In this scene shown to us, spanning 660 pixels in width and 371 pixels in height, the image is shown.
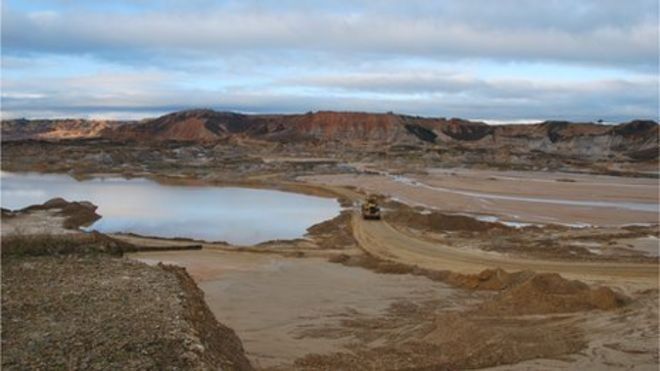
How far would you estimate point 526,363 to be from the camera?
41.0 feet

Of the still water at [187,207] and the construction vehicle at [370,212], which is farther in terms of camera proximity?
the construction vehicle at [370,212]

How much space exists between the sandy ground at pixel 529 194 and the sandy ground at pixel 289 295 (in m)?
17.4

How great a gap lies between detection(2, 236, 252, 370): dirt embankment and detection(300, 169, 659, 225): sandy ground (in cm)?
2702

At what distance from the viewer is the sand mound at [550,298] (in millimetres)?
16328

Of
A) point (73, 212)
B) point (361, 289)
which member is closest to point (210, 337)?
point (361, 289)

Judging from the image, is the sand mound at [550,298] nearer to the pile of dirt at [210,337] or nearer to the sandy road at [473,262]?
the sandy road at [473,262]

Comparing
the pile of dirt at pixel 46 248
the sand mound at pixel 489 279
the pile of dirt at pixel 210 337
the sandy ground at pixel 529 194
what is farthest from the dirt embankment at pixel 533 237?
the pile of dirt at pixel 210 337

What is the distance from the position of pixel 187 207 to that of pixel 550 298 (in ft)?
103

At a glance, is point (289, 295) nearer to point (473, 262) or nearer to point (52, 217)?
point (473, 262)

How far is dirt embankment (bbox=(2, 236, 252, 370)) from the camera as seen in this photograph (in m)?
8.48

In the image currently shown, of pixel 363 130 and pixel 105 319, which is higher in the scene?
pixel 363 130

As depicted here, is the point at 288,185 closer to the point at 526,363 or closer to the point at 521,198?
the point at 521,198

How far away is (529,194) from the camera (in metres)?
51.3

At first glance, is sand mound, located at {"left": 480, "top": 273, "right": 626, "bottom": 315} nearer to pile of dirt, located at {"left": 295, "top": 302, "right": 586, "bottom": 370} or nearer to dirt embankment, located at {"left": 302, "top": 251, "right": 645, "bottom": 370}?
dirt embankment, located at {"left": 302, "top": 251, "right": 645, "bottom": 370}
